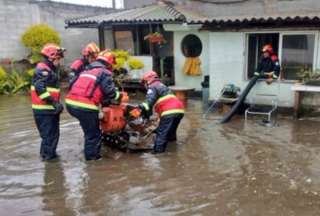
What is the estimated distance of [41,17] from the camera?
55.9 ft

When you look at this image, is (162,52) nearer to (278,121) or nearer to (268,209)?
(278,121)

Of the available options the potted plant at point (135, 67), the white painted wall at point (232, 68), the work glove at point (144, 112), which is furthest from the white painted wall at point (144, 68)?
the work glove at point (144, 112)

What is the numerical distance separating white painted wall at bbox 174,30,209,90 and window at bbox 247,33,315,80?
2629mm

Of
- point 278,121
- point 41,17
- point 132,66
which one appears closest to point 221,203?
point 278,121

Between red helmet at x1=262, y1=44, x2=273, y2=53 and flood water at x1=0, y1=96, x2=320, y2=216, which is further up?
red helmet at x1=262, y1=44, x2=273, y2=53

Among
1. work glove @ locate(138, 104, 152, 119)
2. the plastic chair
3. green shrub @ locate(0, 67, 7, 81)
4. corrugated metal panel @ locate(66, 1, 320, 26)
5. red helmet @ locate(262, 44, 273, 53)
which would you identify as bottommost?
the plastic chair

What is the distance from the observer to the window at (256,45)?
1043 centimetres

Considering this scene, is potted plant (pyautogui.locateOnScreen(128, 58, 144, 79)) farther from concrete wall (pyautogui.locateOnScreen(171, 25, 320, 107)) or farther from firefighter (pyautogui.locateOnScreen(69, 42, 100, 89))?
firefighter (pyautogui.locateOnScreen(69, 42, 100, 89))

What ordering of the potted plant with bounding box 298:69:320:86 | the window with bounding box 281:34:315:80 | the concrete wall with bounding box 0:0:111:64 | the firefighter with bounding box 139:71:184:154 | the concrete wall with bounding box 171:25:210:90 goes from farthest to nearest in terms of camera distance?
the concrete wall with bounding box 0:0:111:64 < the concrete wall with bounding box 171:25:210:90 < the window with bounding box 281:34:315:80 < the potted plant with bounding box 298:69:320:86 < the firefighter with bounding box 139:71:184:154

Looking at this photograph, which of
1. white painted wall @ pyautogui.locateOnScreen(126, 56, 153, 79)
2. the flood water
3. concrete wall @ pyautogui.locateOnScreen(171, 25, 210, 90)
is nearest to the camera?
the flood water

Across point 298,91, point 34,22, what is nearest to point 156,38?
point 298,91

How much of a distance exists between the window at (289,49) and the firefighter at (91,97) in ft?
17.0

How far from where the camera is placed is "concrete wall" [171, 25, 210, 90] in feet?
43.0

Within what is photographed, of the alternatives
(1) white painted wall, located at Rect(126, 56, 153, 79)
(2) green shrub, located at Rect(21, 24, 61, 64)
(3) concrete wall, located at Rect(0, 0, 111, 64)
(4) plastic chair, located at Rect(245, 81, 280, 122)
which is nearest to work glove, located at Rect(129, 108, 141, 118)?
(4) plastic chair, located at Rect(245, 81, 280, 122)
